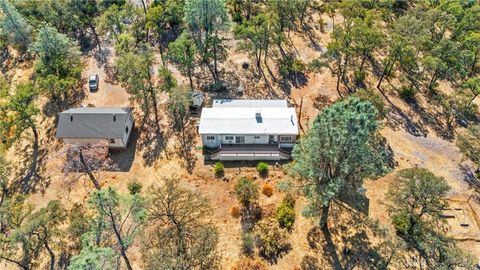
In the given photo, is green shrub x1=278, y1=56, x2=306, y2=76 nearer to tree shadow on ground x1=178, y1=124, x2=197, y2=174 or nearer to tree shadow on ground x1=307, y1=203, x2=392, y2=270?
tree shadow on ground x1=178, y1=124, x2=197, y2=174

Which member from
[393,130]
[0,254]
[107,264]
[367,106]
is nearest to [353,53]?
[393,130]

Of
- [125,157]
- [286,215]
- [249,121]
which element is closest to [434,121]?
[249,121]

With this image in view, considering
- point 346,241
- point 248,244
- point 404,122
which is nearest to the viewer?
point 248,244

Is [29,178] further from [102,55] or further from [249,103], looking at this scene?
[249,103]

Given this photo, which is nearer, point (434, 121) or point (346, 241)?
point (346, 241)

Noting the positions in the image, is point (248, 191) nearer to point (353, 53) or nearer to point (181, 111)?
point (181, 111)

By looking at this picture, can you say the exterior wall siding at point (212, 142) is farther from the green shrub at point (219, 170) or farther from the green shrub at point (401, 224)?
the green shrub at point (401, 224)
